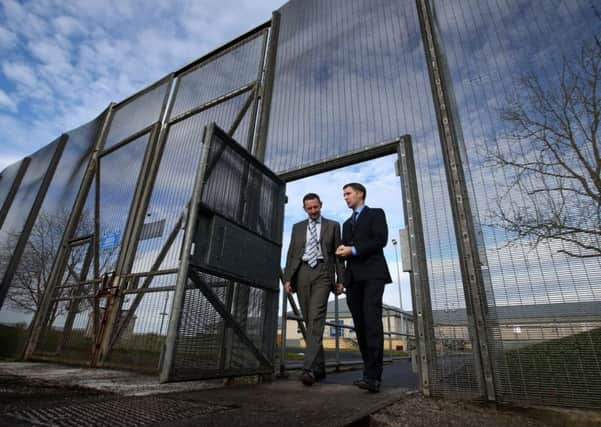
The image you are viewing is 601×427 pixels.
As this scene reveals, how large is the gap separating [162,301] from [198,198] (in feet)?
6.50

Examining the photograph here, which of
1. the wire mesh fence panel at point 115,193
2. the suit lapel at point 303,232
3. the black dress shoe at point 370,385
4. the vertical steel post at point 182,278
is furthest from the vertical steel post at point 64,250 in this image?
the black dress shoe at point 370,385

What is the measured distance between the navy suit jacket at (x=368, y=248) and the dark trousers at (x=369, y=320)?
56 millimetres

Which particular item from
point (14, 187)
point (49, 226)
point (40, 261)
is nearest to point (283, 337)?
point (40, 261)

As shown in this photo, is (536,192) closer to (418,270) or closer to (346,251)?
(418,270)

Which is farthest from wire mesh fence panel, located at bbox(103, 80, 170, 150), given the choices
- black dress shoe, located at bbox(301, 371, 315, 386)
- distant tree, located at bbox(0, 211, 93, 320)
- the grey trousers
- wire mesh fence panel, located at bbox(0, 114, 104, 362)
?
black dress shoe, located at bbox(301, 371, 315, 386)

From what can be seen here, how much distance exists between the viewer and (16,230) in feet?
24.1

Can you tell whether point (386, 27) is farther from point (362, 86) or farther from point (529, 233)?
point (529, 233)

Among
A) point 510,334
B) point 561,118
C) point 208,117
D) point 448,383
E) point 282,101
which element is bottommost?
point 448,383

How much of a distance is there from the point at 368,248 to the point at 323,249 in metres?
0.44

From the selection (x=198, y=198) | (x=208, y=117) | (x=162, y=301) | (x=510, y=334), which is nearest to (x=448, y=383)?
(x=510, y=334)

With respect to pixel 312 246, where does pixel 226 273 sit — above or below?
below

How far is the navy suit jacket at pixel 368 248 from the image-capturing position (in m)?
2.31

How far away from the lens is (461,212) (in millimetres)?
2287

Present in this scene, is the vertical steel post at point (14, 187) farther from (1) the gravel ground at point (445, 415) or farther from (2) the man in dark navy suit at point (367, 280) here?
(1) the gravel ground at point (445, 415)
